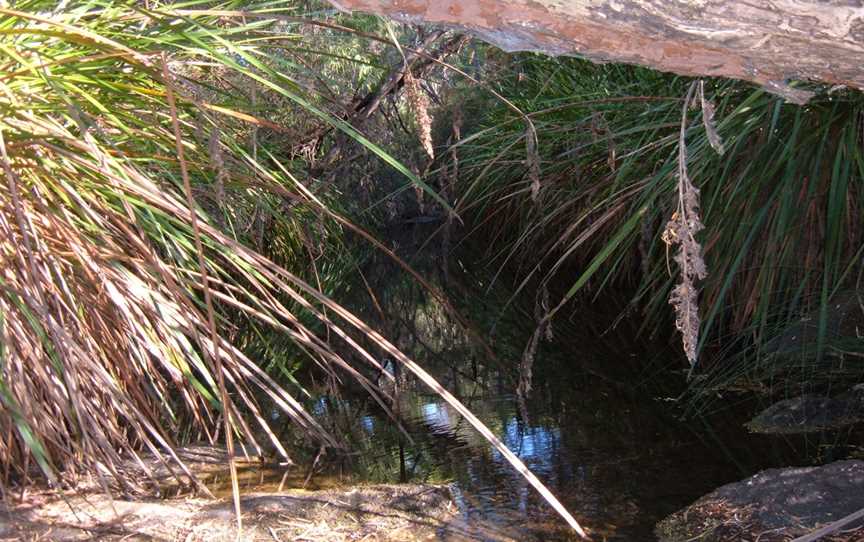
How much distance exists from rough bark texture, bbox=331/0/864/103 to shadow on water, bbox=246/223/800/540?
120 cm

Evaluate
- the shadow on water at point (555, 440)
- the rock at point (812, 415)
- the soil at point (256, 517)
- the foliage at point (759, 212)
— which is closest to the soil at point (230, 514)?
the soil at point (256, 517)

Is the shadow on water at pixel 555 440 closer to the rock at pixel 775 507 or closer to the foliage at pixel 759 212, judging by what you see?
the rock at pixel 775 507

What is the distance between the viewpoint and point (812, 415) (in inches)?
108

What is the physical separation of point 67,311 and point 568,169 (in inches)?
118

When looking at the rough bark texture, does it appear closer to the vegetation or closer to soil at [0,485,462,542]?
the vegetation

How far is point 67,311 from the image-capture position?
231 centimetres

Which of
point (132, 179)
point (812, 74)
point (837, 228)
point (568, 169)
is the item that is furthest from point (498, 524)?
point (568, 169)

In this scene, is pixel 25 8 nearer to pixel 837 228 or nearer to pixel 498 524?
pixel 498 524

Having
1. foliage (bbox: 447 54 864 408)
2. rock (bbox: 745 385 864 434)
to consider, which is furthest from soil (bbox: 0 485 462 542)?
rock (bbox: 745 385 864 434)

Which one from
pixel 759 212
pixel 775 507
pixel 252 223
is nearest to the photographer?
pixel 775 507

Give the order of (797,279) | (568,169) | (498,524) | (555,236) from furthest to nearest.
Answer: (555,236) < (568,169) < (797,279) < (498,524)

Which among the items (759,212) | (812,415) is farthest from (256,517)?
(759,212)

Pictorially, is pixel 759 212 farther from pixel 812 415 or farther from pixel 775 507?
pixel 775 507

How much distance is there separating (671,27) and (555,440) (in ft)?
5.72
